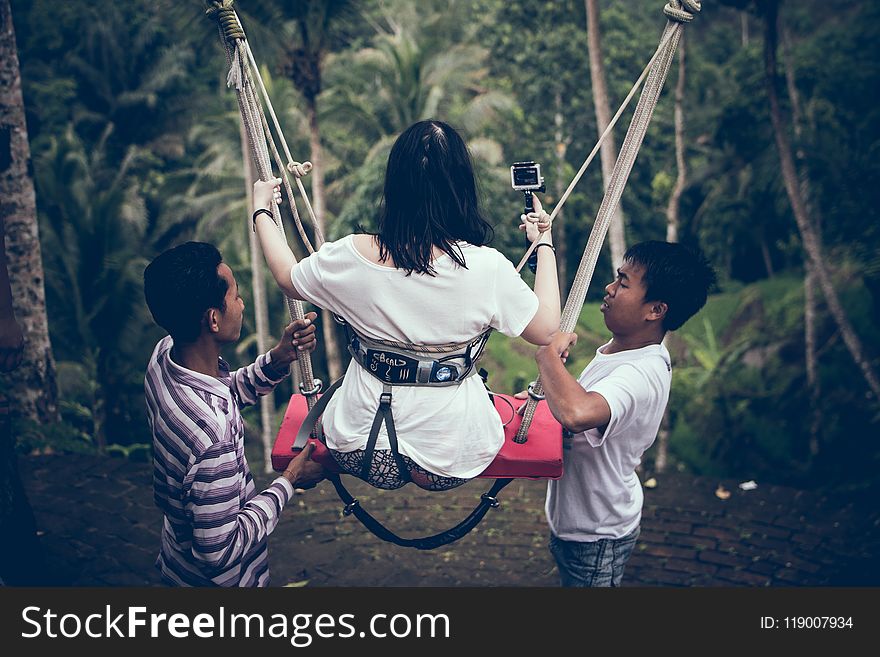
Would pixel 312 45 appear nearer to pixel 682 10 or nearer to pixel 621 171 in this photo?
pixel 682 10

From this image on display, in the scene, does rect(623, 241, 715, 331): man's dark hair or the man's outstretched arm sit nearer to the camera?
the man's outstretched arm

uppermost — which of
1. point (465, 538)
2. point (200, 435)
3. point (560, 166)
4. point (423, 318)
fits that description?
point (560, 166)

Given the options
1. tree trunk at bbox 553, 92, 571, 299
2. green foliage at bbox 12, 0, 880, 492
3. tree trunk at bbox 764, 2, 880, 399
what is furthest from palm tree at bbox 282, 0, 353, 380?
tree trunk at bbox 764, 2, 880, 399

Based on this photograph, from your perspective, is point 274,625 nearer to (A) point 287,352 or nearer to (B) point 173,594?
(B) point 173,594

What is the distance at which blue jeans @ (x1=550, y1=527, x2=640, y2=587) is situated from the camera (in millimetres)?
2297

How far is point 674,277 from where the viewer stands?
212 centimetres

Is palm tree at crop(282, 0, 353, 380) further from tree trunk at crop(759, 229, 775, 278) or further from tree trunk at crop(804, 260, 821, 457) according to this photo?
tree trunk at crop(759, 229, 775, 278)

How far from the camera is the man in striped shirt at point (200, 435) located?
75.0 inches

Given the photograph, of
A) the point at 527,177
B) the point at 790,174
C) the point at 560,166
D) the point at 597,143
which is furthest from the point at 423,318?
the point at 560,166

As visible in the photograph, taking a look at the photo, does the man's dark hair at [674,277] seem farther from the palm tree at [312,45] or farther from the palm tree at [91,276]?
the palm tree at [91,276]

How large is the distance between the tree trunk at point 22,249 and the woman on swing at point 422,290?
5112 mm

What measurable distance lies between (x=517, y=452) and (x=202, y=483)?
0.82m

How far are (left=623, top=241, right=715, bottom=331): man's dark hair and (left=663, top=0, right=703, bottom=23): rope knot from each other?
0.63 m

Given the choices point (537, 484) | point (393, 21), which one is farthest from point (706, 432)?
point (393, 21)
